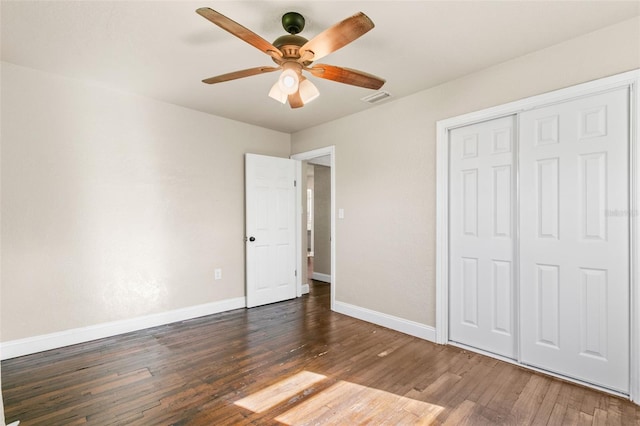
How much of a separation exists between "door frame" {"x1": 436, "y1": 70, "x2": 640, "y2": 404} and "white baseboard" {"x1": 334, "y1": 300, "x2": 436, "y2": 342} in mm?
117

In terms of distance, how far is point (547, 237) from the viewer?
7.93 feet

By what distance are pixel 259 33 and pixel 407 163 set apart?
1.90 meters

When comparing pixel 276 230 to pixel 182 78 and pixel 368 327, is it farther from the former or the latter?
pixel 182 78

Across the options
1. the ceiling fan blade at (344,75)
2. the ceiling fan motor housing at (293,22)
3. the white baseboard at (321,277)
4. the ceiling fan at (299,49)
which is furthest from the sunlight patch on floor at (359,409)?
the white baseboard at (321,277)

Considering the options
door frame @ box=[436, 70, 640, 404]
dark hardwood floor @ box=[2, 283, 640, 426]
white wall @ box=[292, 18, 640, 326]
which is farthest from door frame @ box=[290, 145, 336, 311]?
door frame @ box=[436, 70, 640, 404]

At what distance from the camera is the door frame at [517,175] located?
203 cm

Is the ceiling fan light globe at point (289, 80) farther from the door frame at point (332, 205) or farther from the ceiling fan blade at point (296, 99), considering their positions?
the door frame at point (332, 205)

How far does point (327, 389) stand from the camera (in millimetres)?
2195

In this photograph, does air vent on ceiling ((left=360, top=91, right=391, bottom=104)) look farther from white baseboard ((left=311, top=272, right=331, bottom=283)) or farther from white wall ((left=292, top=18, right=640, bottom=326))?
white baseboard ((left=311, top=272, right=331, bottom=283))

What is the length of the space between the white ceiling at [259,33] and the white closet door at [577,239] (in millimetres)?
637

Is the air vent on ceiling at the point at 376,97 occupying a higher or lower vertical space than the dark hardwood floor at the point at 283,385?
higher

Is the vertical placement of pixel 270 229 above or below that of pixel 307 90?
below

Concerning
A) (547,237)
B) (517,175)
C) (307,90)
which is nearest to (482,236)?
(547,237)

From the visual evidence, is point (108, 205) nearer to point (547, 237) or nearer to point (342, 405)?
point (342, 405)
